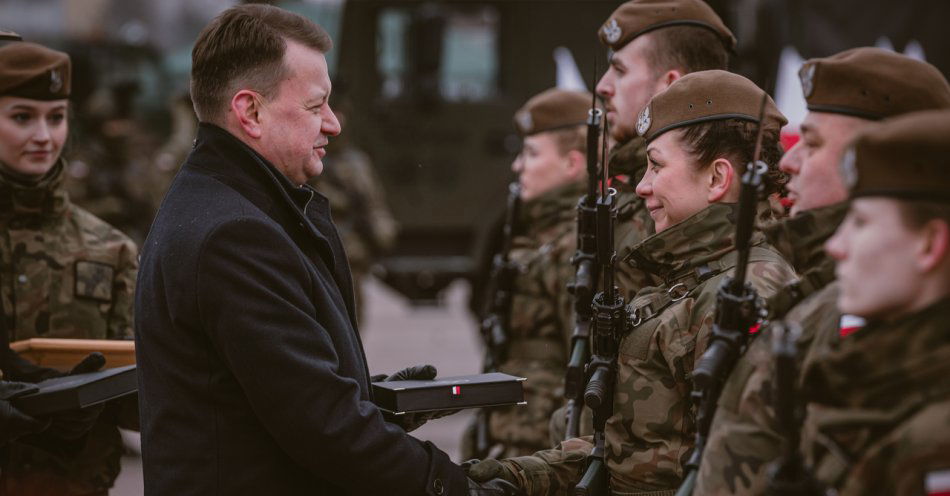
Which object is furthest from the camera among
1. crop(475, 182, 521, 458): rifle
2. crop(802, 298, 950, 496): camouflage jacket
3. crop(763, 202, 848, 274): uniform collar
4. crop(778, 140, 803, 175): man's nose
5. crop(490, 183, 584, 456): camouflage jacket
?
crop(475, 182, 521, 458): rifle

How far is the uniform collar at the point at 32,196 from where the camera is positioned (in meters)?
4.06

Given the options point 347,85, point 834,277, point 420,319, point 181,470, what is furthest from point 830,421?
point 420,319

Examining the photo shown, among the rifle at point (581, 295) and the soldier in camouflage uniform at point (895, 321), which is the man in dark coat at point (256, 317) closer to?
the rifle at point (581, 295)

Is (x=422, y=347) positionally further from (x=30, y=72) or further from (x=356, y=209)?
(x=30, y=72)

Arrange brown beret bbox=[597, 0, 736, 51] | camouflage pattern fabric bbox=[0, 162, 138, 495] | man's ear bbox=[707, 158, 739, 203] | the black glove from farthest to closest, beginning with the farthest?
camouflage pattern fabric bbox=[0, 162, 138, 495]
brown beret bbox=[597, 0, 736, 51]
the black glove
man's ear bbox=[707, 158, 739, 203]

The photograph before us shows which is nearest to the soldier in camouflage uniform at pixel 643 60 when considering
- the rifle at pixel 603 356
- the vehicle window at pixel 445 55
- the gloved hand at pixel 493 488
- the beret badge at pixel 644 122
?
the rifle at pixel 603 356

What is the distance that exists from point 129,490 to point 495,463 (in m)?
4.53

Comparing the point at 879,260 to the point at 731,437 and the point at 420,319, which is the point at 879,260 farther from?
the point at 420,319

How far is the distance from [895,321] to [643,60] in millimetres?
2026

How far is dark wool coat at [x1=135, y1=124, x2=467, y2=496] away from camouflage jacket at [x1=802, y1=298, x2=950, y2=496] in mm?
1064

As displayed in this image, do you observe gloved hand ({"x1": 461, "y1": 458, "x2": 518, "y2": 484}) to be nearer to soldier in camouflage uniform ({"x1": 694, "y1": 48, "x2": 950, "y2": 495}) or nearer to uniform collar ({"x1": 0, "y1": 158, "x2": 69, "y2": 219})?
soldier in camouflage uniform ({"x1": 694, "y1": 48, "x2": 950, "y2": 495})

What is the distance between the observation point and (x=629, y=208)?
4020 millimetres

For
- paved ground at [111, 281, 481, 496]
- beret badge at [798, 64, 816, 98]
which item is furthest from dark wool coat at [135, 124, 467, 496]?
paved ground at [111, 281, 481, 496]

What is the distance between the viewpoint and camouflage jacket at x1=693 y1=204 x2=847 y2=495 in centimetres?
227
